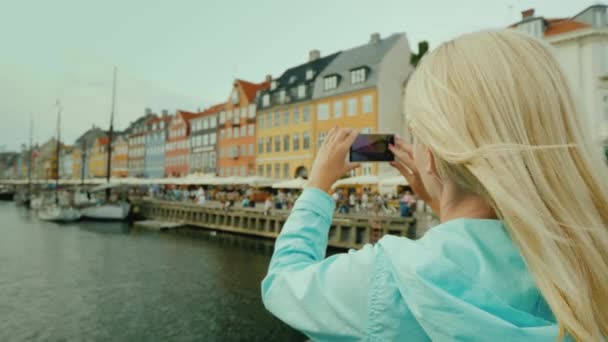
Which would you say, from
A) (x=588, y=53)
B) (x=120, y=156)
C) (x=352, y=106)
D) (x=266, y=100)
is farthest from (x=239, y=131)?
(x=120, y=156)

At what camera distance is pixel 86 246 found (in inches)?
890

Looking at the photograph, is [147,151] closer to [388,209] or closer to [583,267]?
[388,209]

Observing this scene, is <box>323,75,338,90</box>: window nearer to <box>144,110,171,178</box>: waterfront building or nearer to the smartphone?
the smartphone

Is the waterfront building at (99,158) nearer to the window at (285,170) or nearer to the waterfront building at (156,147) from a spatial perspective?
the waterfront building at (156,147)

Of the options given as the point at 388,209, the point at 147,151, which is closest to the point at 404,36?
the point at 388,209

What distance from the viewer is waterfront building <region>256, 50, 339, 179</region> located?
138 ft

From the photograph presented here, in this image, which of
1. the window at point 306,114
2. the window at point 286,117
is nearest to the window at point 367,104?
the window at point 306,114

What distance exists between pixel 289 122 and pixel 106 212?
1967 centimetres

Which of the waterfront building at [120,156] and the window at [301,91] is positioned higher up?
the window at [301,91]

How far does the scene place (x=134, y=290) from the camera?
1395 cm

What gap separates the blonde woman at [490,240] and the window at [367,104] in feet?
117

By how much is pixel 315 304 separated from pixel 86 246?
2502 cm

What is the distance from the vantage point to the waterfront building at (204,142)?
5753 centimetres

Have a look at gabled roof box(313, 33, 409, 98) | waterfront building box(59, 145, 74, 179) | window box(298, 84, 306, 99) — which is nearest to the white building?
gabled roof box(313, 33, 409, 98)
